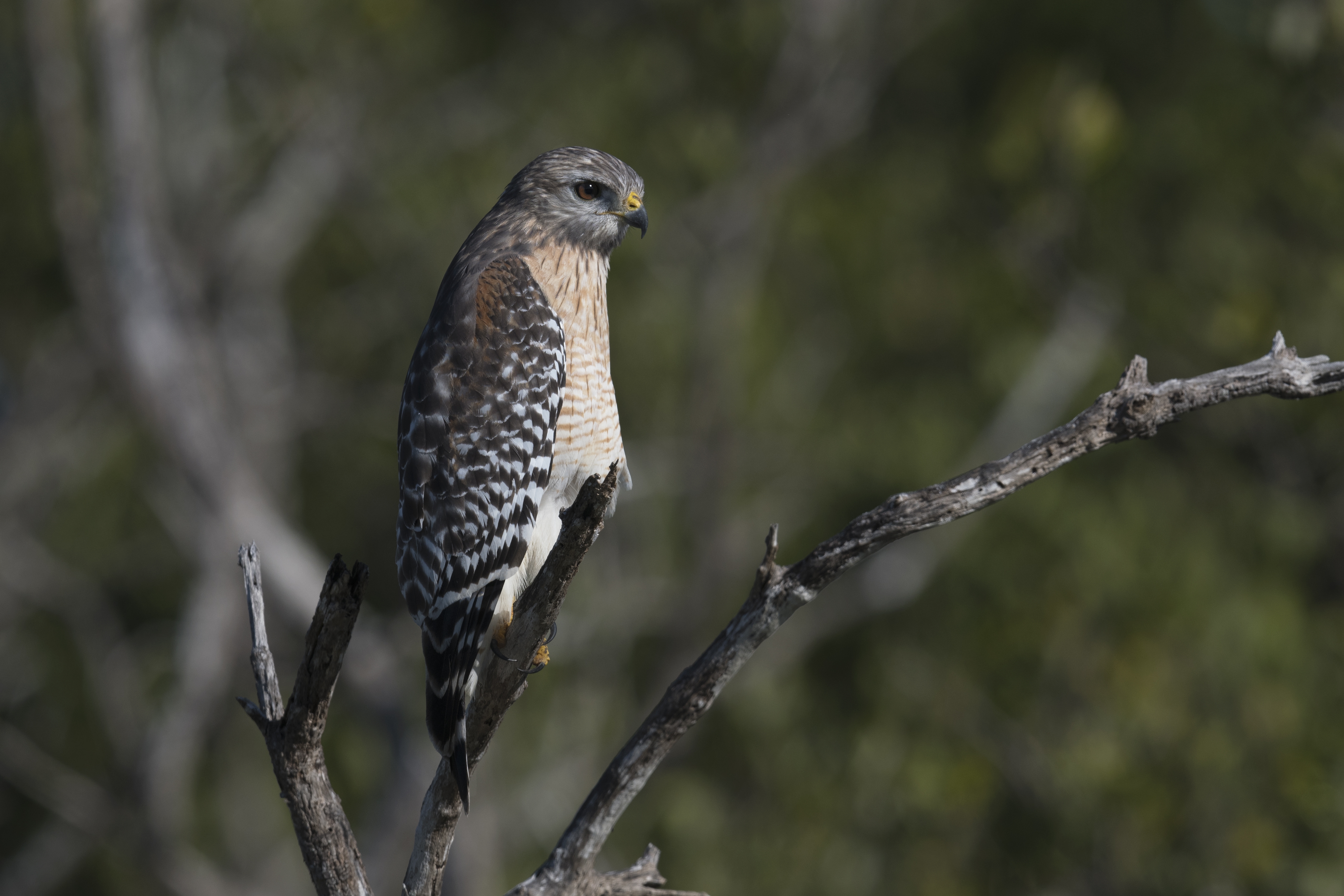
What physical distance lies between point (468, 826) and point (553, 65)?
7.90 meters

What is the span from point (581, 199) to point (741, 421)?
7.00 metres

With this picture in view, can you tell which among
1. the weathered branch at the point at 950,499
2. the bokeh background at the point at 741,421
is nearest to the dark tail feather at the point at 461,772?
the weathered branch at the point at 950,499

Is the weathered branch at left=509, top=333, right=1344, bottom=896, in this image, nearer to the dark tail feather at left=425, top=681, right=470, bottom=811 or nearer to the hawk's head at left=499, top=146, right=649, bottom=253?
the dark tail feather at left=425, top=681, right=470, bottom=811

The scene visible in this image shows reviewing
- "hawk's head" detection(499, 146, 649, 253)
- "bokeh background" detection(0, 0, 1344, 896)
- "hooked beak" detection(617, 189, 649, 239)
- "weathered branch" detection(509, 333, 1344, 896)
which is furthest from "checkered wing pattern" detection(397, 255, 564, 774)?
"bokeh background" detection(0, 0, 1344, 896)

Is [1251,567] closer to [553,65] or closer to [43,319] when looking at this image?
[553,65]

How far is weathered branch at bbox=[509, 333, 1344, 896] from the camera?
275cm

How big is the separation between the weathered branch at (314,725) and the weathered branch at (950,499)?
0.68m

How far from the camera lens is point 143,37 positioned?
32.8 feet

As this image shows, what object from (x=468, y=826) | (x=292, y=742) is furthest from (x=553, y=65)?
(x=292, y=742)

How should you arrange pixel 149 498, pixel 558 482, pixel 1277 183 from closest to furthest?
pixel 558 482
pixel 1277 183
pixel 149 498

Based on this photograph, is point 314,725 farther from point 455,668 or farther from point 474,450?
point 474,450

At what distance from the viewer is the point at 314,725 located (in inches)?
113

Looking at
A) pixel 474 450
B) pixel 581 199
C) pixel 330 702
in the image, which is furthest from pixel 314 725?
pixel 581 199

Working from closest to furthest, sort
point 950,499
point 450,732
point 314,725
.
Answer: point 950,499 → point 314,725 → point 450,732
